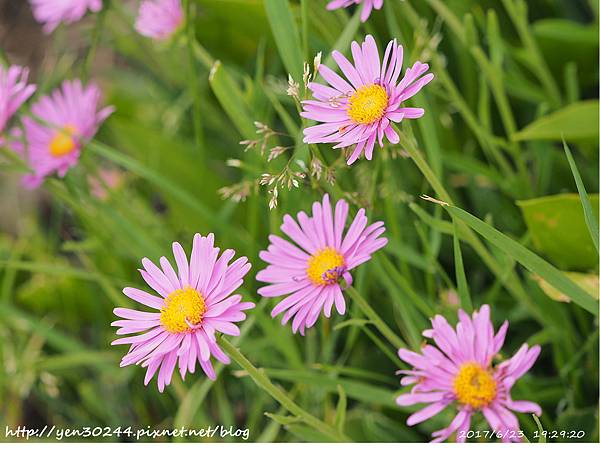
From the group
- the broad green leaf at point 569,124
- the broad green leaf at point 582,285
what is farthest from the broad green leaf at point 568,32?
the broad green leaf at point 582,285

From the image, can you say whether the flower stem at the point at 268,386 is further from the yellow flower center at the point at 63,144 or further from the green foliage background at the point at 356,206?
the yellow flower center at the point at 63,144

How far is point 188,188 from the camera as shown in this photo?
0.83m

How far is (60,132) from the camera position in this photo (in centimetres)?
69

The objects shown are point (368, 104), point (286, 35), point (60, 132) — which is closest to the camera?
point (368, 104)

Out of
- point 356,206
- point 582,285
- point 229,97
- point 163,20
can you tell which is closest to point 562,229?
point 582,285

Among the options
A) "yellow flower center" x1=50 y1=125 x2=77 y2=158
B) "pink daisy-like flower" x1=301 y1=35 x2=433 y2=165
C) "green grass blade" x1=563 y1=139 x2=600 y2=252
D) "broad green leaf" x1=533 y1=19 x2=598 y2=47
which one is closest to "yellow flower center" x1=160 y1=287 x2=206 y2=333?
"pink daisy-like flower" x1=301 y1=35 x2=433 y2=165

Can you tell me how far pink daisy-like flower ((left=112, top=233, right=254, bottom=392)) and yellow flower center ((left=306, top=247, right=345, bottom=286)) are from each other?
51 mm

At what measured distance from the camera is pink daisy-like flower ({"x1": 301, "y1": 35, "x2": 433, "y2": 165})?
0.39 meters

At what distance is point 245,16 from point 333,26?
18 cm

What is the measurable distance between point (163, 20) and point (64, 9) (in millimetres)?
95

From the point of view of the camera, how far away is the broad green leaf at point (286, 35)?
0.53m

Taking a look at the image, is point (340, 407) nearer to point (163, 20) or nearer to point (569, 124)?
point (569, 124)

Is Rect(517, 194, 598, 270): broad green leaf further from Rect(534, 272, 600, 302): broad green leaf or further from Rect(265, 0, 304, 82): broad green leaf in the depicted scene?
Rect(265, 0, 304, 82): broad green leaf
